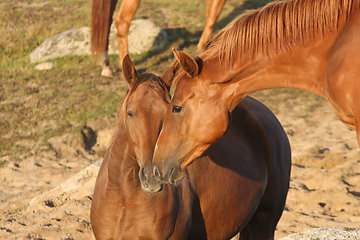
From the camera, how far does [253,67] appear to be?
2117 millimetres

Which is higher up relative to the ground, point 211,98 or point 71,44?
point 211,98

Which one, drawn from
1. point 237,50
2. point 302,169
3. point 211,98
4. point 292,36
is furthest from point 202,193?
point 302,169

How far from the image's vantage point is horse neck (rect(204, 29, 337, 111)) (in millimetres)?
2005

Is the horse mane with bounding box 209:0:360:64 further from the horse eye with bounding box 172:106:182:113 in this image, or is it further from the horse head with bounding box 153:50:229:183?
the horse eye with bounding box 172:106:182:113

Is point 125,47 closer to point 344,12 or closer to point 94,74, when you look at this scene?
point 94,74

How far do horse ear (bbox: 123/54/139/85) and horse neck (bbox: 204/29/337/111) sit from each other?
52 cm

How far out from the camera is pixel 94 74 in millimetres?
7895

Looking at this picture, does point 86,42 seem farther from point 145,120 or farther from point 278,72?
point 278,72

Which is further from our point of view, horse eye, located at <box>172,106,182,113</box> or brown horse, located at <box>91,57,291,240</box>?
brown horse, located at <box>91,57,291,240</box>

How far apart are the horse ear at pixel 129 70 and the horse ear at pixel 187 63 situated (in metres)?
0.42

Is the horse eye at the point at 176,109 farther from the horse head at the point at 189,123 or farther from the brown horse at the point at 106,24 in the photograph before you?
the brown horse at the point at 106,24

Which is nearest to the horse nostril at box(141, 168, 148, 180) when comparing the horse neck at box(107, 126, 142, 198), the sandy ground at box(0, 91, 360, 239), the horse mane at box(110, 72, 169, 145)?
the horse neck at box(107, 126, 142, 198)

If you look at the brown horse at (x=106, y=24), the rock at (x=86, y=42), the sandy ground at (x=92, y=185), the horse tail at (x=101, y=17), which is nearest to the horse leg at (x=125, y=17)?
the brown horse at (x=106, y=24)

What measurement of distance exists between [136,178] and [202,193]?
57 centimetres
